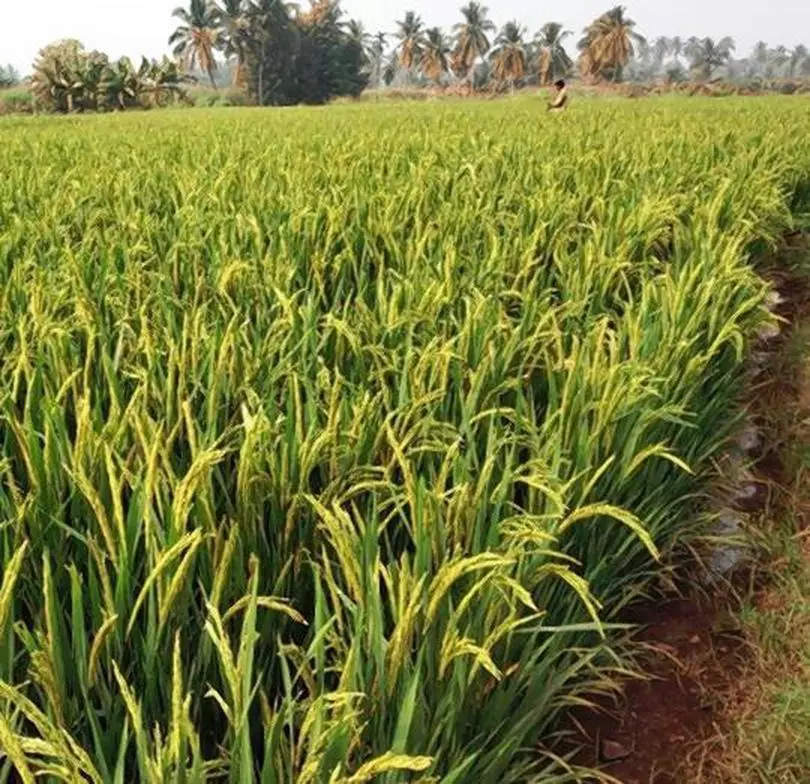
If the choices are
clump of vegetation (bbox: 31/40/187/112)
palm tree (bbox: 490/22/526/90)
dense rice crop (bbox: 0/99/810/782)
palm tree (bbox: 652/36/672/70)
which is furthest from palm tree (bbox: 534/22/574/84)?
palm tree (bbox: 652/36/672/70)

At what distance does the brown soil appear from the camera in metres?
1.57

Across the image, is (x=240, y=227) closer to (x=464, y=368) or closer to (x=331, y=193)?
(x=331, y=193)

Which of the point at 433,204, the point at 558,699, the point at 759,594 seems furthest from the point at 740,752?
the point at 433,204

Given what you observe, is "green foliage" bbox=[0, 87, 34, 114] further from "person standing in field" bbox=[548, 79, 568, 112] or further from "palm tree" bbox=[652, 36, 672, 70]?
"palm tree" bbox=[652, 36, 672, 70]

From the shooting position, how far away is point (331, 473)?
143 cm

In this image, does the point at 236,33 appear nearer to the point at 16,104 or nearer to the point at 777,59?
the point at 16,104

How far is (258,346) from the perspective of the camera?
182cm

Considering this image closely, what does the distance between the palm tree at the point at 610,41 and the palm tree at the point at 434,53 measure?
40.1 feet

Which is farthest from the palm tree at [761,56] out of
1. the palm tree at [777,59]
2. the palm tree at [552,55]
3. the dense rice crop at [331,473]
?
the dense rice crop at [331,473]

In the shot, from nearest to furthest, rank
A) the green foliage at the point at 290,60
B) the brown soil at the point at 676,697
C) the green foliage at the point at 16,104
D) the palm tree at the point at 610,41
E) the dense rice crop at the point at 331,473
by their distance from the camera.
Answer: the dense rice crop at the point at 331,473 < the brown soil at the point at 676,697 < the green foliage at the point at 16,104 < the green foliage at the point at 290,60 < the palm tree at the point at 610,41

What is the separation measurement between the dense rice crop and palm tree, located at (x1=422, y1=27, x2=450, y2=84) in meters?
67.9

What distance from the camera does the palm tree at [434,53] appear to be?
220 ft

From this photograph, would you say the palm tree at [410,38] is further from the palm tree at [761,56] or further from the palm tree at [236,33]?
the palm tree at [761,56]

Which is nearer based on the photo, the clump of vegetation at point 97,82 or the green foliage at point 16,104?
the clump of vegetation at point 97,82
